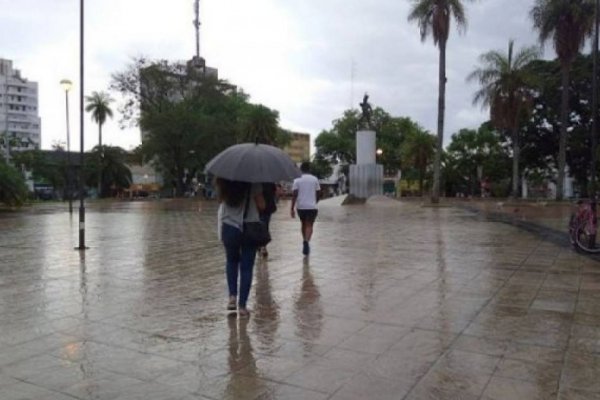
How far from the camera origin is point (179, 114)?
49188 millimetres

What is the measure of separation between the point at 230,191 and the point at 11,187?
27.3 metres

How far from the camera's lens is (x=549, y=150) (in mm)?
45781

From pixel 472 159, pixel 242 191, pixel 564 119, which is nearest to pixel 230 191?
pixel 242 191

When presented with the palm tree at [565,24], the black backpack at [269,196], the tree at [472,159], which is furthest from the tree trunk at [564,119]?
the black backpack at [269,196]

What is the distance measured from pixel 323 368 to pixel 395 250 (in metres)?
7.14

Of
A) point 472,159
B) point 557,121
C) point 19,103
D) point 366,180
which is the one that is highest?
point 19,103

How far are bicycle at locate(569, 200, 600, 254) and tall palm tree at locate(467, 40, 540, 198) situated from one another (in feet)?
80.8

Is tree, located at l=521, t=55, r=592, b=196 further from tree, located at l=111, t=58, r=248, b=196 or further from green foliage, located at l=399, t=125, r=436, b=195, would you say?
tree, located at l=111, t=58, r=248, b=196

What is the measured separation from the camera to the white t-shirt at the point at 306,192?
1002 cm

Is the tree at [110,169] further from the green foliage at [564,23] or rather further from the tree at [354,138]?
the green foliage at [564,23]

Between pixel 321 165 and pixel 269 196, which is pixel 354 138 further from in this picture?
pixel 269 196

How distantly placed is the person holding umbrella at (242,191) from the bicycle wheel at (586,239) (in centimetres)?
714

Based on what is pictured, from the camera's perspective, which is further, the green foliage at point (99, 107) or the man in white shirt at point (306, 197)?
the green foliage at point (99, 107)

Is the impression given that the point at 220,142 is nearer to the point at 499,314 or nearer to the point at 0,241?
the point at 0,241
